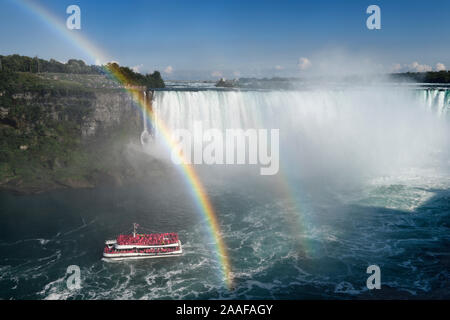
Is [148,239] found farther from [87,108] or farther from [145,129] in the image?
[87,108]

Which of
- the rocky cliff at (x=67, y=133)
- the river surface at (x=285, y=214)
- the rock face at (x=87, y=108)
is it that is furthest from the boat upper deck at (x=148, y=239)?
the rock face at (x=87, y=108)

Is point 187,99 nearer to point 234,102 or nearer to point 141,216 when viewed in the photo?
point 234,102

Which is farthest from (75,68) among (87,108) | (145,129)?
(145,129)

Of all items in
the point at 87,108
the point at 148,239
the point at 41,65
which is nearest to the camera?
the point at 148,239

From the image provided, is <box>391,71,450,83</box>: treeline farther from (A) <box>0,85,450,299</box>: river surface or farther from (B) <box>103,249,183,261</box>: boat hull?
(B) <box>103,249,183,261</box>: boat hull
